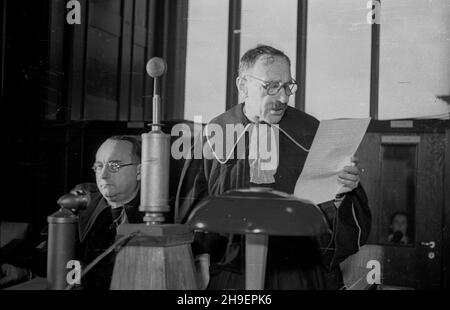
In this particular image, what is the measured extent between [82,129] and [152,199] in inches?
22.2

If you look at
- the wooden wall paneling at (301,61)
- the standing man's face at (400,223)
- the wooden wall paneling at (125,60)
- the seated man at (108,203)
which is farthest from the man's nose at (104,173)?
the standing man's face at (400,223)

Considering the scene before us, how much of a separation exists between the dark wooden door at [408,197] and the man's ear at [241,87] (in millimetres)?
474

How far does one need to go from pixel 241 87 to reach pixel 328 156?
0.42m

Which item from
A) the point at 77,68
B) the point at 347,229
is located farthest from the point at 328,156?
the point at 77,68

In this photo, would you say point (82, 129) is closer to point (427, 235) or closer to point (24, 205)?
point (24, 205)

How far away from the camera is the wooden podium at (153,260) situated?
162cm

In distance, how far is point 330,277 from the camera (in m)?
1.90

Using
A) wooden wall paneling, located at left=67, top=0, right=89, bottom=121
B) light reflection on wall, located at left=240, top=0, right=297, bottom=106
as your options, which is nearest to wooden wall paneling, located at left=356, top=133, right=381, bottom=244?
light reflection on wall, located at left=240, top=0, right=297, bottom=106

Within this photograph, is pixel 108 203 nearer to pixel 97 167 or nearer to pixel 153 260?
pixel 97 167

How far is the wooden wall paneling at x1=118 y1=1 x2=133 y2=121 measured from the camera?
205 centimetres

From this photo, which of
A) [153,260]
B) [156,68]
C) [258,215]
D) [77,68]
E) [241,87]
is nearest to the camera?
[258,215]

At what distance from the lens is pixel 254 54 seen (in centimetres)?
197

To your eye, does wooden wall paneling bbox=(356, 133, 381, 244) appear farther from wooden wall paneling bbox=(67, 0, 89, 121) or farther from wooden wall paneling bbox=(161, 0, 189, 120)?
wooden wall paneling bbox=(67, 0, 89, 121)
